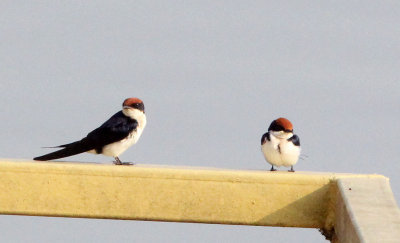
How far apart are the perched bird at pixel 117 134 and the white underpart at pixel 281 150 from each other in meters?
1.34

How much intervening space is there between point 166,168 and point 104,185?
0.63 meters

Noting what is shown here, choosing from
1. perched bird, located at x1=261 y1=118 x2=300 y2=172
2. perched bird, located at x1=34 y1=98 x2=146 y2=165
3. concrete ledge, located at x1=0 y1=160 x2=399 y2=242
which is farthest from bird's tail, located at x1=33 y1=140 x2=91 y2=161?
perched bird, located at x1=261 y1=118 x2=300 y2=172

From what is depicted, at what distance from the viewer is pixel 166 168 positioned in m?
8.22

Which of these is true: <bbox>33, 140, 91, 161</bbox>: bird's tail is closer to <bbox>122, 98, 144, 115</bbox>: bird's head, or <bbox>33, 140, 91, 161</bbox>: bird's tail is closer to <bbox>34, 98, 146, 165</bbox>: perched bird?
<bbox>34, 98, 146, 165</bbox>: perched bird

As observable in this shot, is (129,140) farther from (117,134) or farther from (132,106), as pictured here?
(132,106)

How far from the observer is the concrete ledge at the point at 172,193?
8.06m

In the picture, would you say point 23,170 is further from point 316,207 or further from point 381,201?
point 381,201

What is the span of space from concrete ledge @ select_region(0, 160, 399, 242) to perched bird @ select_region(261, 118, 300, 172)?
450 mm

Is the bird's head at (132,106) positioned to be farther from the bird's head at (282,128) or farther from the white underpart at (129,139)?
the bird's head at (282,128)

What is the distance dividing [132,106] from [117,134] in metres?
0.33

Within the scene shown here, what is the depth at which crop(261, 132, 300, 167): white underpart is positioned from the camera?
8602 mm

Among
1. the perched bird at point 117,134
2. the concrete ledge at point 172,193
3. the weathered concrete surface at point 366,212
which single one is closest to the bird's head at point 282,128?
the concrete ledge at point 172,193

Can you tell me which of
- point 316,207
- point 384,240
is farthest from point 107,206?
point 384,240

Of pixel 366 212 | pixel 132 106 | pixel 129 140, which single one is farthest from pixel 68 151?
pixel 366 212
